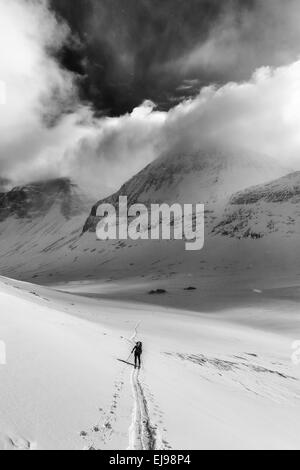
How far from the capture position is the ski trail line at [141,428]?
9.57 meters

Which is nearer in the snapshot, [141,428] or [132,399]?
[141,428]

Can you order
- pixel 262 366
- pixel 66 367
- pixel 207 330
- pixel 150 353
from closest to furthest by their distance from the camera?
pixel 66 367
pixel 150 353
pixel 262 366
pixel 207 330

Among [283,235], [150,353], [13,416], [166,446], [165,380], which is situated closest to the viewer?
[13,416]

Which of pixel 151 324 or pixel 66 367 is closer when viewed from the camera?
pixel 66 367

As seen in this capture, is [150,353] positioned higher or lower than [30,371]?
lower

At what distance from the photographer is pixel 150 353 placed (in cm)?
2795

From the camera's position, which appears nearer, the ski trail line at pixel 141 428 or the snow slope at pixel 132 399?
the snow slope at pixel 132 399

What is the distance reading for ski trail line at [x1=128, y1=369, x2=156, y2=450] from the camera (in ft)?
31.4

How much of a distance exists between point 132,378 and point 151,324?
33881 millimetres

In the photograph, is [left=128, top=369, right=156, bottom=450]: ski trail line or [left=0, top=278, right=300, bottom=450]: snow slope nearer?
[left=0, top=278, right=300, bottom=450]: snow slope

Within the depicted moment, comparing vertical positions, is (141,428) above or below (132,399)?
above

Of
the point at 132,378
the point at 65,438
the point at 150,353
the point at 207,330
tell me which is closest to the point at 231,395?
the point at 132,378

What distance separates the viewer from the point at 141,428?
10633mm

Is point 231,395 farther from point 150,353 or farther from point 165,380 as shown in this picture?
point 150,353
